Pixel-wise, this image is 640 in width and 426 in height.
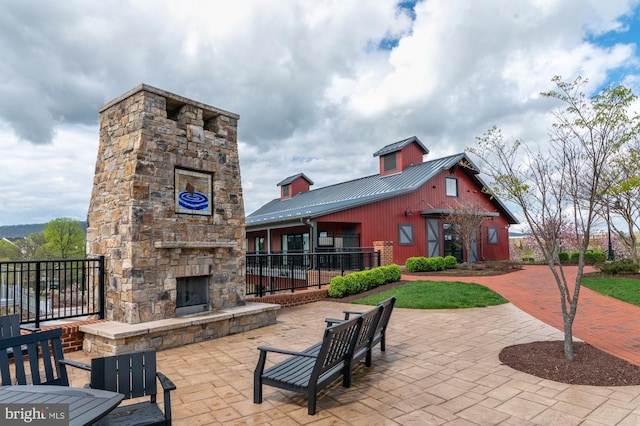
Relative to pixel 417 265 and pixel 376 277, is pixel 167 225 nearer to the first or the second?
pixel 376 277

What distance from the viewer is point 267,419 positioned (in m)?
3.39

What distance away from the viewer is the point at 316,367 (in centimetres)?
337

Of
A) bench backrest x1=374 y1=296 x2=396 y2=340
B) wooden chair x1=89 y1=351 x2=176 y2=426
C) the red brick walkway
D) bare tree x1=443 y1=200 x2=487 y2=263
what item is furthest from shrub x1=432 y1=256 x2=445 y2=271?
wooden chair x1=89 y1=351 x2=176 y2=426

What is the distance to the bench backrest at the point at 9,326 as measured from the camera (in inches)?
160

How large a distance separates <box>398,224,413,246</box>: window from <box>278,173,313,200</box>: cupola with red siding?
13038 mm

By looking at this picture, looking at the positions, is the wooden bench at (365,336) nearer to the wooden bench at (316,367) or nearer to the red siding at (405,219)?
the wooden bench at (316,367)

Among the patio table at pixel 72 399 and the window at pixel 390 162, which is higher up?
the window at pixel 390 162

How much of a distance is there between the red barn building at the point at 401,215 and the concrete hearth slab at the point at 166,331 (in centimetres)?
825

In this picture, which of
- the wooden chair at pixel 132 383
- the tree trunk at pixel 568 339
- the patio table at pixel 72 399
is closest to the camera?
the patio table at pixel 72 399

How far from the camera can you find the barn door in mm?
19188

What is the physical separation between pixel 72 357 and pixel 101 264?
5.11ft

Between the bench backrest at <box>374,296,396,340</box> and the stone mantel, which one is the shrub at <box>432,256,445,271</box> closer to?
the stone mantel

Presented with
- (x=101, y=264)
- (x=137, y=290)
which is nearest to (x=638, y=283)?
(x=137, y=290)

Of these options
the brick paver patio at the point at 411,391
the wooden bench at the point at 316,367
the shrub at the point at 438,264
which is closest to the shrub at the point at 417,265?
the shrub at the point at 438,264
